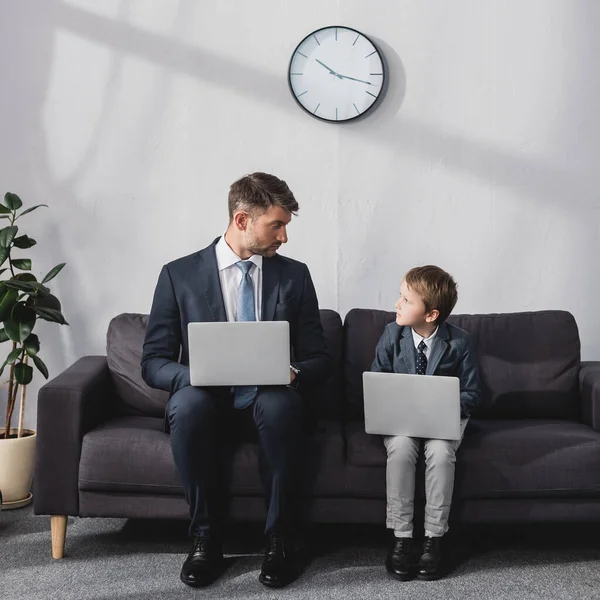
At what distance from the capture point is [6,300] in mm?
2799

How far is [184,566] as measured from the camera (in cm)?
219

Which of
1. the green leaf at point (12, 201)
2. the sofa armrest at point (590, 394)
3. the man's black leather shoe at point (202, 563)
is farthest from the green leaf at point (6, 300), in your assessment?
the sofa armrest at point (590, 394)

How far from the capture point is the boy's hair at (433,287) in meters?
2.37

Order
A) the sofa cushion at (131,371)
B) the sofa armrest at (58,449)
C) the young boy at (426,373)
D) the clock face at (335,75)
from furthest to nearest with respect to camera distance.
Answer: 1. the clock face at (335,75)
2. the sofa cushion at (131,371)
3. the sofa armrest at (58,449)
4. the young boy at (426,373)

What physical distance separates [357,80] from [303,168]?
40cm

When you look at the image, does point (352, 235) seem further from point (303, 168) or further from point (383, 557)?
point (383, 557)

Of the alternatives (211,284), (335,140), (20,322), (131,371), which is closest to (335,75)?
(335,140)

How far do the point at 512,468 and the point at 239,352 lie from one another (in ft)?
2.74

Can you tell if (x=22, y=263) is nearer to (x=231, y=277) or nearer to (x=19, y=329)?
(x=19, y=329)

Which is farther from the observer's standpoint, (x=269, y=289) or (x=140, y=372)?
(x=140, y=372)

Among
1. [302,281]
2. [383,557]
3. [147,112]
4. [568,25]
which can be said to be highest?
[568,25]

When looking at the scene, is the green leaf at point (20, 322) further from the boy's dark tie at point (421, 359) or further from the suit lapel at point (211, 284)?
the boy's dark tie at point (421, 359)

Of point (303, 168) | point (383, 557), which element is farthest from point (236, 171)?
point (383, 557)

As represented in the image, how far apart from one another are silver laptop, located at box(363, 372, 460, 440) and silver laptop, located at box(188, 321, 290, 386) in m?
0.24
